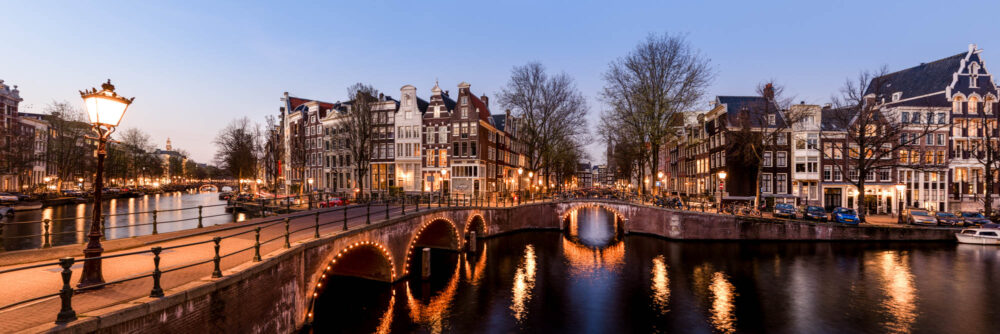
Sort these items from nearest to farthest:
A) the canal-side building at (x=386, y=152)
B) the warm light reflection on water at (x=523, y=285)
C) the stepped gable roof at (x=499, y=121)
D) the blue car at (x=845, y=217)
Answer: the warm light reflection on water at (x=523, y=285) < the blue car at (x=845, y=217) < the canal-side building at (x=386, y=152) < the stepped gable roof at (x=499, y=121)

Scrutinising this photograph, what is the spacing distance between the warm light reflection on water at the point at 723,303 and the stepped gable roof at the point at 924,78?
3871cm

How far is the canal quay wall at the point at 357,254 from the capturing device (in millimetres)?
8320

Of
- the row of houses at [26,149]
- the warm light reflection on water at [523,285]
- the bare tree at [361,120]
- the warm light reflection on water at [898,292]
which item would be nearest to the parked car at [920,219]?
the warm light reflection on water at [898,292]

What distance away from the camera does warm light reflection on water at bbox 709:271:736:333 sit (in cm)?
1681

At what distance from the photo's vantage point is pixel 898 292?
20.5m

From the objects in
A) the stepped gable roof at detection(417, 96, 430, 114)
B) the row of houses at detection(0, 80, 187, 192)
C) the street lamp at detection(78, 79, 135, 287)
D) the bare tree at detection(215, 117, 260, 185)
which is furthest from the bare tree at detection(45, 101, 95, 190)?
the street lamp at detection(78, 79, 135, 287)

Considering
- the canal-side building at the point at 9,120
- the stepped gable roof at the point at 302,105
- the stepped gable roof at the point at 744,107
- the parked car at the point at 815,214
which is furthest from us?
the stepped gable roof at the point at 302,105

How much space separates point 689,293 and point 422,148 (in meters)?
40.0

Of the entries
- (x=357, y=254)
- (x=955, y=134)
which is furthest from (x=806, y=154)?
(x=357, y=254)

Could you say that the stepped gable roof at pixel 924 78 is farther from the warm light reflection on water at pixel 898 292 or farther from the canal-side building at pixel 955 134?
the warm light reflection on water at pixel 898 292

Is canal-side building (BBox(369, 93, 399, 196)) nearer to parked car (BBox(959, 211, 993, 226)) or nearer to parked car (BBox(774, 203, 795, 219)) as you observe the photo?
parked car (BBox(774, 203, 795, 219))

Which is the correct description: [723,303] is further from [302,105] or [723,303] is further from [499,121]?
[302,105]

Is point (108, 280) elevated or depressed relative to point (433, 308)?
elevated

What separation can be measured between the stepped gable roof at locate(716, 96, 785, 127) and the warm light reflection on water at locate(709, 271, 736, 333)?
25.7 meters
